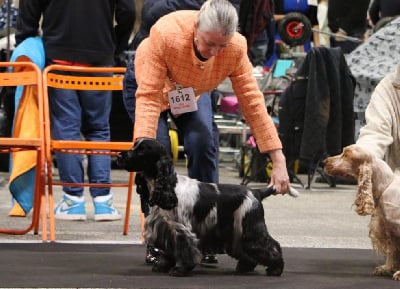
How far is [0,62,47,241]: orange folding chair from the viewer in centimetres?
593

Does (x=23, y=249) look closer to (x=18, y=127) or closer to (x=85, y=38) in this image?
(x=18, y=127)

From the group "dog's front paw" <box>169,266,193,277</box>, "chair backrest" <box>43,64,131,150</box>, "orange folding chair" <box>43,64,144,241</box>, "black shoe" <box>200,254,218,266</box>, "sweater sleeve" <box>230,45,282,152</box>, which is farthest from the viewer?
"chair backrest" <box>43,64,131,150</box>

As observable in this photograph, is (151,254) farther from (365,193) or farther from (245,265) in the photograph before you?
(365,193)

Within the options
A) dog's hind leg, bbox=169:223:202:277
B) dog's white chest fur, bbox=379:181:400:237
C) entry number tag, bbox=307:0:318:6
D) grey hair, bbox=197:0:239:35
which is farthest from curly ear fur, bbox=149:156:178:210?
entry number tag, bbox=307:0:318:6

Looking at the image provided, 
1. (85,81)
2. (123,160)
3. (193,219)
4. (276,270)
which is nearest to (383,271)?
(276,270)

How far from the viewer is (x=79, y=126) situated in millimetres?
6797

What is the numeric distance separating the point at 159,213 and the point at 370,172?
92 centimetres

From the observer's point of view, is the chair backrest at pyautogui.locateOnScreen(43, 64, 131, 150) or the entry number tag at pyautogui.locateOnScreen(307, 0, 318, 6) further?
the entry number tag at pyautogui.locateOnScreen(307, 0, 318, 6)

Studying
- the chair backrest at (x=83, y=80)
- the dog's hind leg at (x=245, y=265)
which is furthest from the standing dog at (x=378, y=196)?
the chair backrest at (x=83, y=80)

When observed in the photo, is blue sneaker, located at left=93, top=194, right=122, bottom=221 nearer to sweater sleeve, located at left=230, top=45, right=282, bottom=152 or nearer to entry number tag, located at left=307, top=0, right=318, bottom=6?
sweater sleeve, located at left=230, top=45, right=282, bottom=152

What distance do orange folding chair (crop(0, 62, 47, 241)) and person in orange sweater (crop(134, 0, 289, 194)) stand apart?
103 cm

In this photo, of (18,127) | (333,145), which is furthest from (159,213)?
(333,145)

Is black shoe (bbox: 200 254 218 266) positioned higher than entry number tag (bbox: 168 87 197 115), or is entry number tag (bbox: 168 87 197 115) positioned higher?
entry number tag (bbox: 168 87 197 115)

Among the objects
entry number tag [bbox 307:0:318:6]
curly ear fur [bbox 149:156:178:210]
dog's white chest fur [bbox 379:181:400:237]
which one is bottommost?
dog's white chest fur [bbox 379:181:400:237]
